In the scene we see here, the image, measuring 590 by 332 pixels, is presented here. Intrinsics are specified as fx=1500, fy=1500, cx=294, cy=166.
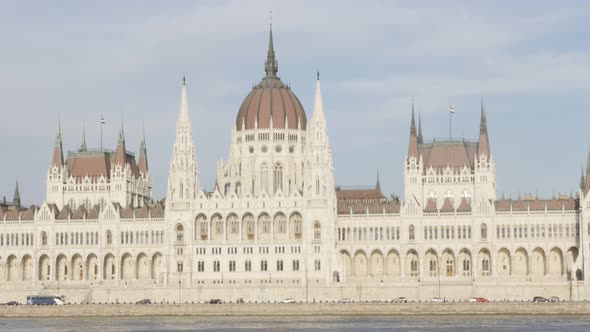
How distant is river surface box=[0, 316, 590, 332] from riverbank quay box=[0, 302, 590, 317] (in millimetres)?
1879

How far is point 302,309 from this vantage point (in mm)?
144625

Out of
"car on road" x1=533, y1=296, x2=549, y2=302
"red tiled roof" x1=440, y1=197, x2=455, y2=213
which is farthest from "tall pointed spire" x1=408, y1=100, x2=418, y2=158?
"car on road" x1=533, y1=296, x2=549, y2=302

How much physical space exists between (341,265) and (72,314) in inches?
1273

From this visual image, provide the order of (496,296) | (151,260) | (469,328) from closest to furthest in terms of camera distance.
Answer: (469,328), (496,296), (151,260)

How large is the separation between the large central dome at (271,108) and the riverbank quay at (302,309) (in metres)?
37.5

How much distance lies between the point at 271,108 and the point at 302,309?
133 ft

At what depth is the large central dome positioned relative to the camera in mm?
179250

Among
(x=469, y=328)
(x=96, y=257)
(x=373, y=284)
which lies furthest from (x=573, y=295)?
(x=96, y=257)

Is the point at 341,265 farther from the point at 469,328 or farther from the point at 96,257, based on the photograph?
the point at 469,328

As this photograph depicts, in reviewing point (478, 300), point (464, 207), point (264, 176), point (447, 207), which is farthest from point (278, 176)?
point (478, 300)

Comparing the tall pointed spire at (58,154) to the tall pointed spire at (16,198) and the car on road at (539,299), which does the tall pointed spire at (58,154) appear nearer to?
the tall pointed spire at (16,198)

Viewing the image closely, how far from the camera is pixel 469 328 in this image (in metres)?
123

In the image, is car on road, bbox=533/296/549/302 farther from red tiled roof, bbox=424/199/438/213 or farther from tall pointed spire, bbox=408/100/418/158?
tall pointed spire, bbox=408/100/418/158

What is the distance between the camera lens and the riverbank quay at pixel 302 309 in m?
140
